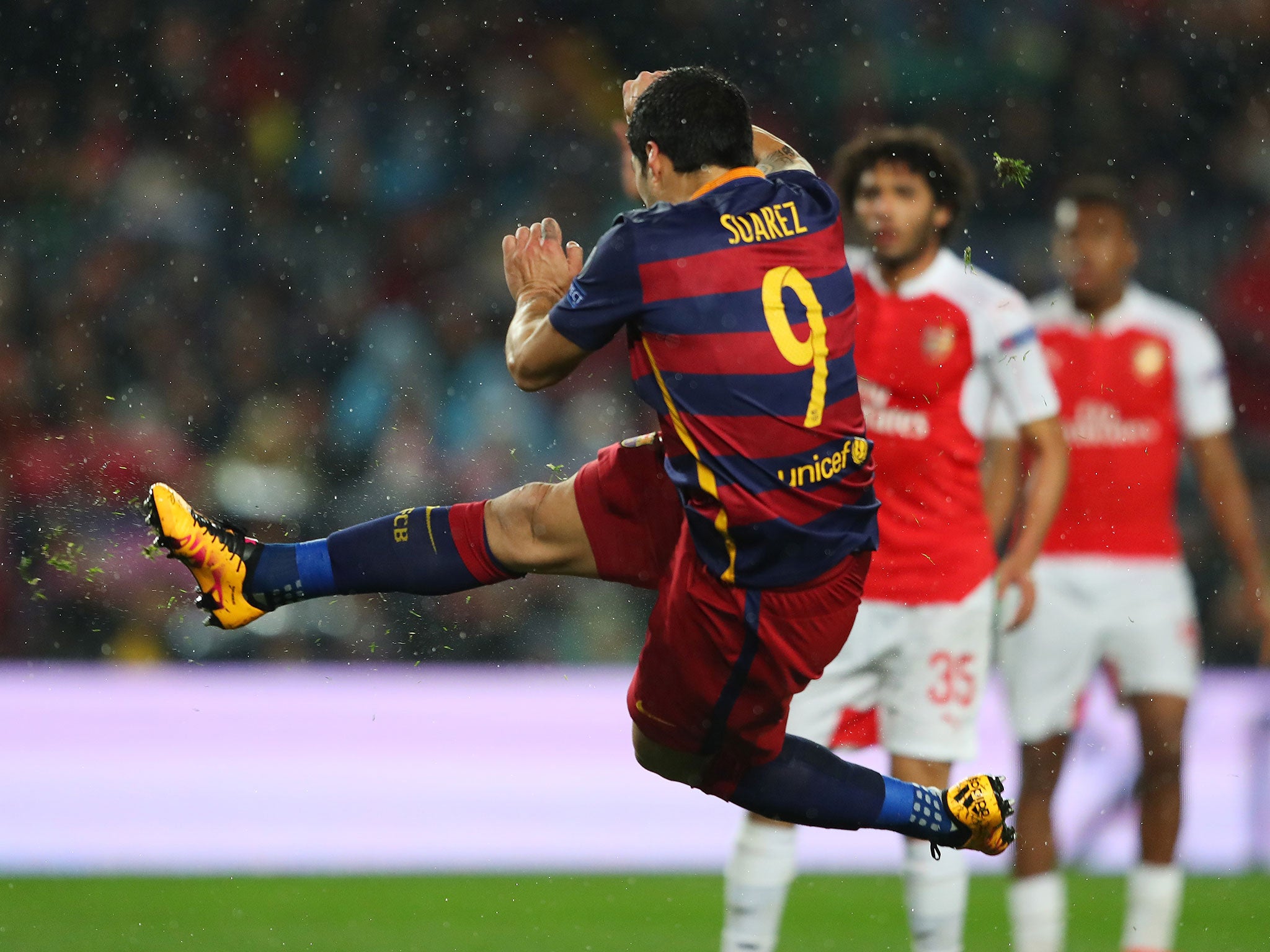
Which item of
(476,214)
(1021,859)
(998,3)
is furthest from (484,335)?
(1021,859)

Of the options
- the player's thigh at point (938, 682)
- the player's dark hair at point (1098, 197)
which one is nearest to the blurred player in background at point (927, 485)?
the player's thigh at point (938, 682)

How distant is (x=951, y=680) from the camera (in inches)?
164

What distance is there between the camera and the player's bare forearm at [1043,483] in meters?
4.35

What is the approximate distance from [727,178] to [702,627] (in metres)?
0.87

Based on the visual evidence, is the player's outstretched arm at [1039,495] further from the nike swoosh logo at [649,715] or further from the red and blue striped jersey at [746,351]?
the nike swoosh logo at [649,715]

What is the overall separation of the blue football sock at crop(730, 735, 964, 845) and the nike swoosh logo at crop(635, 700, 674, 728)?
25 centimetres

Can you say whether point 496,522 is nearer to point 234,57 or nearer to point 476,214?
point 476,214

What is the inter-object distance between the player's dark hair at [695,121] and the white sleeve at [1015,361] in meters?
1.35

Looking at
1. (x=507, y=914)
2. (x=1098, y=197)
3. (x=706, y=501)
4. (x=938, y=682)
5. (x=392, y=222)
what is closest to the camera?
(x=706, y=501)

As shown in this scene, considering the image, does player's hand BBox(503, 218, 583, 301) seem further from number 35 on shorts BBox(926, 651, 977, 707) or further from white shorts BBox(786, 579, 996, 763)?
number 35 on shorts BBox(926, 651, 977, 707)

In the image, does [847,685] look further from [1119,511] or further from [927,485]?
[1119,511]

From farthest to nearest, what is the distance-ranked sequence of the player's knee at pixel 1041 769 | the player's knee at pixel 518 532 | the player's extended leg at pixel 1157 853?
1. the player's knee at pixel 1041 769
2. the player's extended leg at pixel 1157 853
3. the player's knee at pixel 518 532

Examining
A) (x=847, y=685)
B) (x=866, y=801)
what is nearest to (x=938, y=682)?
(x=847, y=685)

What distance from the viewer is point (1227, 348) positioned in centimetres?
803
